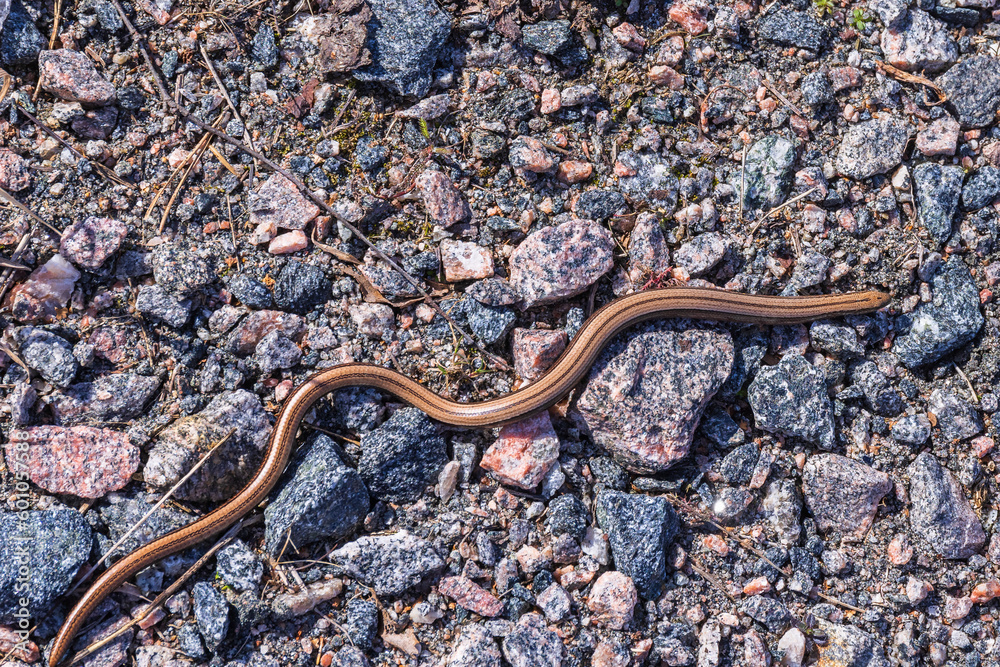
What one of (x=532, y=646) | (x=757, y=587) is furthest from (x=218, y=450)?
(x=757, y=587)

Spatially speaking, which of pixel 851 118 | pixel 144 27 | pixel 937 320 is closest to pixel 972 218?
pixel 937 320

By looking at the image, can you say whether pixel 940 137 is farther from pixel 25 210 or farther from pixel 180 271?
pixel 25 210

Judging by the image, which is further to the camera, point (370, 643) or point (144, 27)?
point (144, 27)

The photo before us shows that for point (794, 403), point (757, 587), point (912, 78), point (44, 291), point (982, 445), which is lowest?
point (757, 587)

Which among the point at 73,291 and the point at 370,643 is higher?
the point at 73,291

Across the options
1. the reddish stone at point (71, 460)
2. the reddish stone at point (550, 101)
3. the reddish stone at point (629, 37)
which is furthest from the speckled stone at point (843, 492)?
the reddish stone at point (71, 460)

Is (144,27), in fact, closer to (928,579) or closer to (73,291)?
(73,291)
